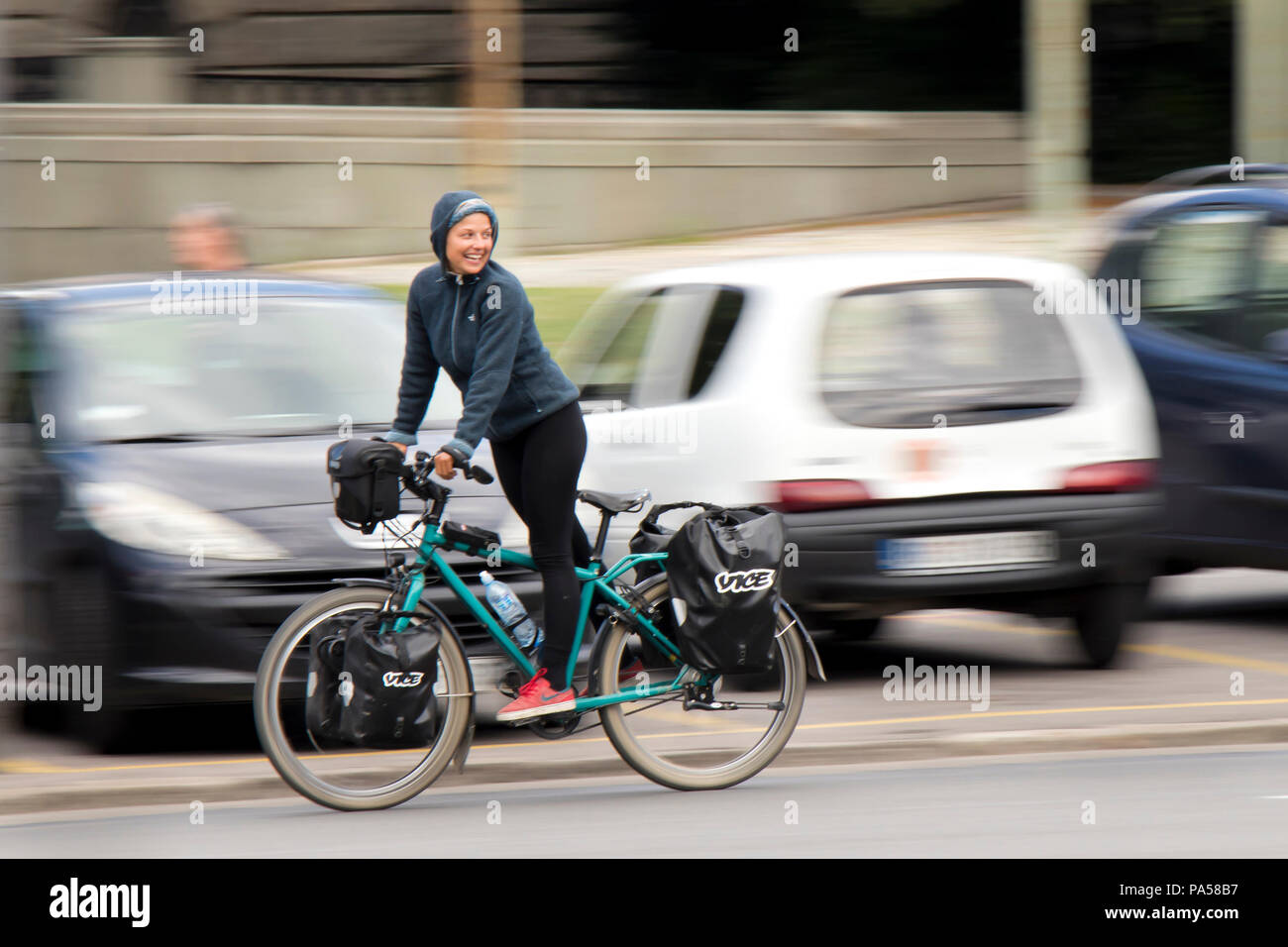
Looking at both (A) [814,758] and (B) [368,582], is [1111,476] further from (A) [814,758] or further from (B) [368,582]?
(B) [368,582]

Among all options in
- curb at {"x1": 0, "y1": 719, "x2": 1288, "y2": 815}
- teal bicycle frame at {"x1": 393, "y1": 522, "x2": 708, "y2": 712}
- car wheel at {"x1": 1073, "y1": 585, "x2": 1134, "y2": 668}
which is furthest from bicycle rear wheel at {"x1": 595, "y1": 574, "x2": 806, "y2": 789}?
car wheel at {"x1": 1073, "y1": 585, "x2": 1134, "y2": 668}

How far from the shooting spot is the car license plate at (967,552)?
6.91 metres

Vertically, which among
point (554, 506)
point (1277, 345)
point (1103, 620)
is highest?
point (1277, 345)

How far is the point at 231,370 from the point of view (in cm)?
699

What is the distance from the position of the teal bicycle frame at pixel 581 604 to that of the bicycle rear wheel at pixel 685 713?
0.09ft

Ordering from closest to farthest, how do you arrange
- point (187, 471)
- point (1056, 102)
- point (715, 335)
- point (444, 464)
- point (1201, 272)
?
point (444, 464)
point (187, 471)
point (715, 335)
point (1201, 272)
point (1056, 102)

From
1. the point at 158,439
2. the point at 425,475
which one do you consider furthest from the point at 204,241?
the point at 425,475

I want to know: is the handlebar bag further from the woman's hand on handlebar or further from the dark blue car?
the dark blue car

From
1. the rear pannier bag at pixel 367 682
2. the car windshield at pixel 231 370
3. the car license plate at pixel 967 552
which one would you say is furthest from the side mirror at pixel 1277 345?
the rear pannier bag at pixel 367 682

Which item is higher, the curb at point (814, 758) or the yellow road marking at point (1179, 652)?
the curb at point (814, 758)

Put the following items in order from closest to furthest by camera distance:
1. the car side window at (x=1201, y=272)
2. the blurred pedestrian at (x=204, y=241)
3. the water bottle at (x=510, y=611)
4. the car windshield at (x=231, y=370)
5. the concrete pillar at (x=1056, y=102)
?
the water bottle at (x=510, y=611) < the car windshield at (x=231, y=370) < the car side window at (x=1201, y=272) < the blurred pedestrian at (x=204, y=241) < the concrete pillar at (x=1056, y=102)

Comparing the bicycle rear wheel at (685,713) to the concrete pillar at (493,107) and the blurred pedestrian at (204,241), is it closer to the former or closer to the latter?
the blurred pedestrian at (204,241)

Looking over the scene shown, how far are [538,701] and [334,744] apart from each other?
58 centimetres

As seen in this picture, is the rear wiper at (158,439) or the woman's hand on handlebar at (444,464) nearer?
the woman's hand on handlebar at (444,464)
